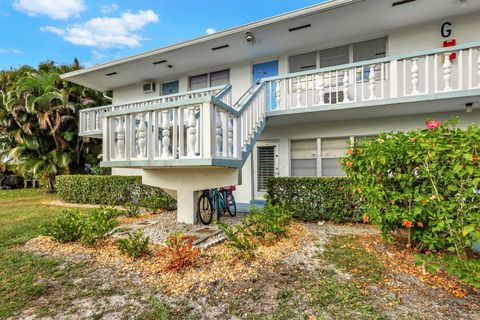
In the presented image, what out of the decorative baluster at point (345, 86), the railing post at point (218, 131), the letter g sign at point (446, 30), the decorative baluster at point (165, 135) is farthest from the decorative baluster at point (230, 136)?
the letter g sign at point (446, 30)

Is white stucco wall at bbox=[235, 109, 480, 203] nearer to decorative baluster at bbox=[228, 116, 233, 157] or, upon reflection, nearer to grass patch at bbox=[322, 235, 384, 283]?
grass patch at bbox=[322, 235, 384, 283]

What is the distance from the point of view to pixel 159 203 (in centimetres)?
797

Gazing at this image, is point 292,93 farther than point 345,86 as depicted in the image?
Yes

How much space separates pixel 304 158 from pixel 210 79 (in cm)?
486

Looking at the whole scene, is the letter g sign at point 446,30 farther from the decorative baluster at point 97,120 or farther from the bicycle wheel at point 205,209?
the decorative baluster at point 97,120

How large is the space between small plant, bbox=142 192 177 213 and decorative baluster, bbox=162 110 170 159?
12.4 ft

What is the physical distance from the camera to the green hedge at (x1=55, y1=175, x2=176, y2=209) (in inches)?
361

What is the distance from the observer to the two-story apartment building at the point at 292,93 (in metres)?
4.60

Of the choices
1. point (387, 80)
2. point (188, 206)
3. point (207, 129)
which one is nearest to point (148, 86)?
point (188, 206)

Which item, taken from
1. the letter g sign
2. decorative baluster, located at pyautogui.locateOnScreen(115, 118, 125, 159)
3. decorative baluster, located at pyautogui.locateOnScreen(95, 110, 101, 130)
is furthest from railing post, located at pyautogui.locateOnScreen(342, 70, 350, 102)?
decorative baluster, located at pyautogui.locateOnScreen(95, 110, 101, 130)

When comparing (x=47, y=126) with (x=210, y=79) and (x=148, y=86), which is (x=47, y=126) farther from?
(x=210, y=79)

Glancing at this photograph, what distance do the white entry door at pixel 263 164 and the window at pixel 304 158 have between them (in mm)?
687

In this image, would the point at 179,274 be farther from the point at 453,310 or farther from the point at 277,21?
the point at 277,21

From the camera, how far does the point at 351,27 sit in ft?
24.2
